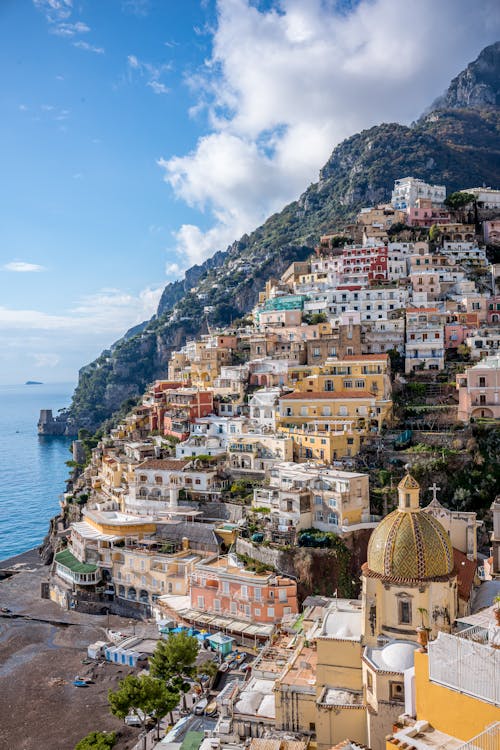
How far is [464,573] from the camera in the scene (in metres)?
25.7

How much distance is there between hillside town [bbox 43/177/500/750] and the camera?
21688mm

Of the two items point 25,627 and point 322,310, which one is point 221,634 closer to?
point 25,627

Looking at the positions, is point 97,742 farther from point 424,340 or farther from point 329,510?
point 424,340

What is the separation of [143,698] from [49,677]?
11123 millimetres

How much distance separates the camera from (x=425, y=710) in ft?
48.4

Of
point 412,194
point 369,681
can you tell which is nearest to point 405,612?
A: point 369,681

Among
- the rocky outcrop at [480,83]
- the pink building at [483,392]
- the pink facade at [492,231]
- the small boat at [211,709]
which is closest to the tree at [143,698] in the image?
the small boat at [211,709]

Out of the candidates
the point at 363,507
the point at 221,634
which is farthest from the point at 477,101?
the point at 221,634

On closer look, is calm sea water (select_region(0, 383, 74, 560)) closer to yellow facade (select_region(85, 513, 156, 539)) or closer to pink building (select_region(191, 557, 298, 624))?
yellow facade (select_region(85, 513, 156, 539))

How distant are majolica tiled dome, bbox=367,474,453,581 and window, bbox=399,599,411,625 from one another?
2.70 feet

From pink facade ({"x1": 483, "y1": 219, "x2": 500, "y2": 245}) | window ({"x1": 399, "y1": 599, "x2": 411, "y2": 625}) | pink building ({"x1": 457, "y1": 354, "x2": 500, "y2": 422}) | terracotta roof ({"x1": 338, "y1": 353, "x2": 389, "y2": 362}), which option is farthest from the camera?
pink facade ({"x1": 483, "y1": 219, "x2": 500, "y2": 245})

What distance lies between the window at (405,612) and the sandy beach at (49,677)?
13907 millimetres

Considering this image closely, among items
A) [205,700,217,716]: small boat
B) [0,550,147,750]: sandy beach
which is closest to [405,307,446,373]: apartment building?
[0,550,147,750]: sandy beach

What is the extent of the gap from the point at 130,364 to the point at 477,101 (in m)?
115
